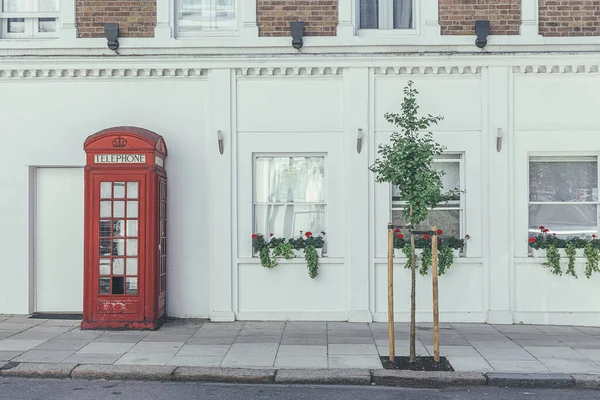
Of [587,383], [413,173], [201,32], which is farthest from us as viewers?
[201,32]

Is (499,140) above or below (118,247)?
above

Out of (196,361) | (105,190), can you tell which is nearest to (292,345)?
(196,361)

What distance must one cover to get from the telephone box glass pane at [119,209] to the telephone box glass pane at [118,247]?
1.21 feet

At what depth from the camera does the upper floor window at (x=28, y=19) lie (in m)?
10.9

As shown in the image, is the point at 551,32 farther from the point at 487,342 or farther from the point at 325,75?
the point at 487,342

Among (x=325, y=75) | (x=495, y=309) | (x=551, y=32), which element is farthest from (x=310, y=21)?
(x=495, y=309)

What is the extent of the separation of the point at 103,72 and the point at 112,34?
2.10 ft

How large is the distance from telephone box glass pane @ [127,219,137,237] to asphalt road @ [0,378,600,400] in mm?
2860

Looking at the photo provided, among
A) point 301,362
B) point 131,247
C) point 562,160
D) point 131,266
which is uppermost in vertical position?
point 562,160

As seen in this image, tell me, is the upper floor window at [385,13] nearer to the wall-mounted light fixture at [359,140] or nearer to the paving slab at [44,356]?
the wall-mounted light fixture at [359,140]

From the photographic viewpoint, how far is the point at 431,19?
10.5 m

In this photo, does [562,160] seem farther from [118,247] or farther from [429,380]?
[118,247]

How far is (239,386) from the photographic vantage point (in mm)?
7320

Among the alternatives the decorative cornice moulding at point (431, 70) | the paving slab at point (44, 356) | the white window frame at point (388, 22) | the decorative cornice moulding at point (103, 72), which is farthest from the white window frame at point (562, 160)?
the paving slab at point (44, 356)
